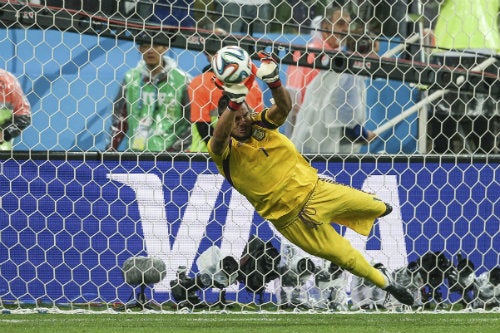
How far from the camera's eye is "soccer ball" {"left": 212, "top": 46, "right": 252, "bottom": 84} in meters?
6.68

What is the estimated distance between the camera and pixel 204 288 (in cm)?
859

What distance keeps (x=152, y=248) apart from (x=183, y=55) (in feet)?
7.26

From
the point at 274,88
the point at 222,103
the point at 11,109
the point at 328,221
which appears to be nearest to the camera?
the point at 274,88

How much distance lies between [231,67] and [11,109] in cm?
268

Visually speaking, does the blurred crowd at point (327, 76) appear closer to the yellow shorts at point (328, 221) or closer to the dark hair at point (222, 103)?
the dark hair at point (222, 103)

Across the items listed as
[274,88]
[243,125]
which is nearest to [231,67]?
[274,88]

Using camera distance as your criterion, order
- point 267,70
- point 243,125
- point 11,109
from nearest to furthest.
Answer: point 267,70
point 243,125
point 11,109

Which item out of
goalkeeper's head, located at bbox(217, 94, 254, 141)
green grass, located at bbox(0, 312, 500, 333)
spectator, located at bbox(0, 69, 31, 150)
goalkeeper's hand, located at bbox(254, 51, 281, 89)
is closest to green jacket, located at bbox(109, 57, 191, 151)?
spectator, located at bbox(0, 69, 31, 150)

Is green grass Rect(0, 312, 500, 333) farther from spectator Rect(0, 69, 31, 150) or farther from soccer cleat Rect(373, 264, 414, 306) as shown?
spectator Rect(0, 69, 31, 150)

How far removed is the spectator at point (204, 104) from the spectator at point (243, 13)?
448mm

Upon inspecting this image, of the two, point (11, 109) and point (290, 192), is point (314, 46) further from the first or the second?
point (11, 109)

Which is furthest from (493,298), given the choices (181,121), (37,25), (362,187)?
(37,25)

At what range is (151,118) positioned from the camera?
910cm

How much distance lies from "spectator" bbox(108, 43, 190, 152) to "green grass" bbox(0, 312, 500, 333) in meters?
1.55
